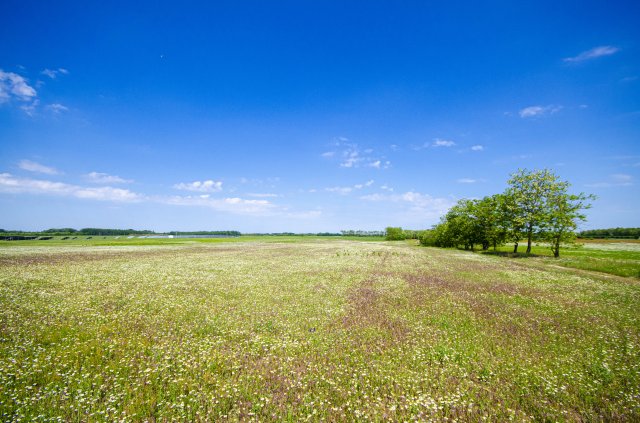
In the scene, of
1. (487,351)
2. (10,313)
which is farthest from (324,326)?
(10,313)

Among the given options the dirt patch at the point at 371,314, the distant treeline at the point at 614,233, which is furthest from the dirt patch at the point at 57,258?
the distant treeline at the point at 614,233

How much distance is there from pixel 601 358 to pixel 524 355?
2.50m

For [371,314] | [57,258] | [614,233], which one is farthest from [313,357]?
[614,233]

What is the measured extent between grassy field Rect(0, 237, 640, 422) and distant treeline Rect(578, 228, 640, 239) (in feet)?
496

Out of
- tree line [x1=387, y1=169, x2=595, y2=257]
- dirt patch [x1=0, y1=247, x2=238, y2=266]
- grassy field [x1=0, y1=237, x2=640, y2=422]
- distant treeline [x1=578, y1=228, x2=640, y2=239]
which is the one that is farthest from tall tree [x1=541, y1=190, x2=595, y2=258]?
distant treeline [x1=578, y1=228, x2=640, y2=239]

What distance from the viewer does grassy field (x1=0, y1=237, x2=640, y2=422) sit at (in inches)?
244

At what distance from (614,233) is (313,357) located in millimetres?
184081

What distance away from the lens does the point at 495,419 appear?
5.98 m

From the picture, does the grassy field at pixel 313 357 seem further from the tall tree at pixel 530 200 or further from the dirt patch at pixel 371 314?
the tall tree at pixel 530 200

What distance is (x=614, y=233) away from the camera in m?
126

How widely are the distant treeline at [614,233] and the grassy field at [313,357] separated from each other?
151 m

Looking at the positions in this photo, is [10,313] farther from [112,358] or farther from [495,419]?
[495,419]

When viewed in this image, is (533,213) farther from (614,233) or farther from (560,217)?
(614,233)

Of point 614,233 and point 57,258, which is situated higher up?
point 614,233
